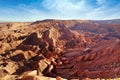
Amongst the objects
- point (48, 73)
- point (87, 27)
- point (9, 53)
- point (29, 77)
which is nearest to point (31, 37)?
point (9, 53)

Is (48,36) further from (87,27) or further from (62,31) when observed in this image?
(87,27)

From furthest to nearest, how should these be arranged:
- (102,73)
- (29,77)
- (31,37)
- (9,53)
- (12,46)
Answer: (31,37) → (12,46) → (9,53) → (102,73) → (29,77)

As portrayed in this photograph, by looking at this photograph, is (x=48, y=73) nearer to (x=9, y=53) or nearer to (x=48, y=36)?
(x=9, y=53)

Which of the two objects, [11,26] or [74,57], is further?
[11,26]

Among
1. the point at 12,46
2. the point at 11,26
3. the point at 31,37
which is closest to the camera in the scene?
the point at 12,46

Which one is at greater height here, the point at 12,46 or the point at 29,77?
the point at 29,77

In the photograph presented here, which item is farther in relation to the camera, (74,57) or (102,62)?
(74,57)

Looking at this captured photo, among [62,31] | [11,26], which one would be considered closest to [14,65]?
[62,31]

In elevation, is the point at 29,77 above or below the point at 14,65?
above

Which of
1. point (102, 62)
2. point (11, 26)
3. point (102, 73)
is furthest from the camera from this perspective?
point (11, 26)
